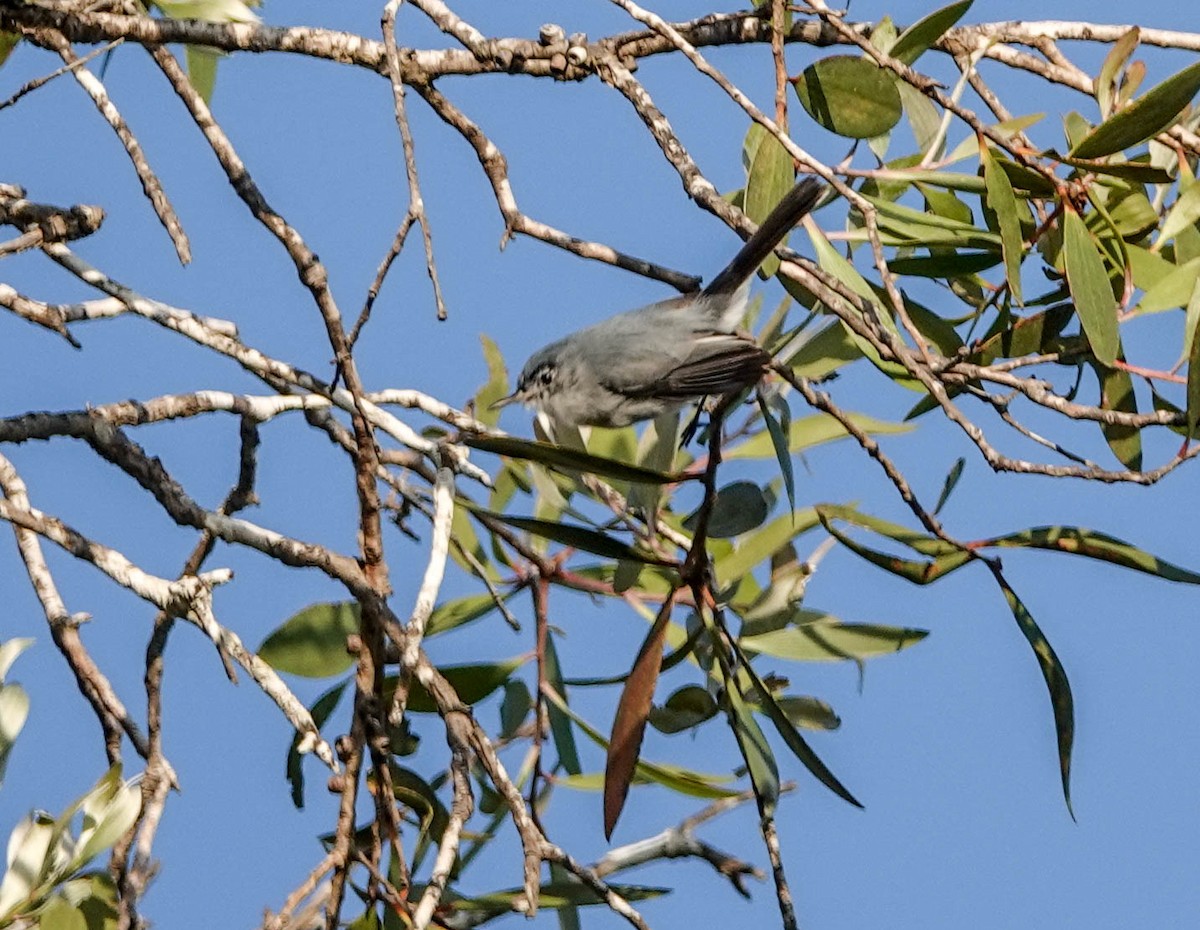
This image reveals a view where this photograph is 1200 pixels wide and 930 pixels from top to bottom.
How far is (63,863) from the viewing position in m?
1.76

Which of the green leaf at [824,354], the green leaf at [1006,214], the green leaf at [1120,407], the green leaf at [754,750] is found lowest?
the green leaf at [754,750]

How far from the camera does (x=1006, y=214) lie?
202 cm

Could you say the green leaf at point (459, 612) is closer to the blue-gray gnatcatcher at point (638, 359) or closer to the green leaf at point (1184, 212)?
the blue-gray gnatcatcher at point (638, 359)

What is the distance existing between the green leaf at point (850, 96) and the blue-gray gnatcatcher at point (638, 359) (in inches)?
15.6

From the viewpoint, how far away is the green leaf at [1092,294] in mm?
1937

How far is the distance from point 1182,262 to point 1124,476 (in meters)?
0.62

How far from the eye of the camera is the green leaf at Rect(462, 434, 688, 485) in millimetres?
1870

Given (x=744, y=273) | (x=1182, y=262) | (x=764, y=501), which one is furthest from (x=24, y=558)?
(x=1182, y=262)

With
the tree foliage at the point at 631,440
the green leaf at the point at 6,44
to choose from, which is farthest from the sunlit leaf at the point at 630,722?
the green leaf at the point at 6,44

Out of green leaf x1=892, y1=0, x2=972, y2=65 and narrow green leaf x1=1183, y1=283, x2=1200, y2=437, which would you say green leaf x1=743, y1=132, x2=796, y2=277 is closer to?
green leaf x1=892, y1=0, x2=972, y2=65

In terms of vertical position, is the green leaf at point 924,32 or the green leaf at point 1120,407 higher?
the green leaf at point 924,32

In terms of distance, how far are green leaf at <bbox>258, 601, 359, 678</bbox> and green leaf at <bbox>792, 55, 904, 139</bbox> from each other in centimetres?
100

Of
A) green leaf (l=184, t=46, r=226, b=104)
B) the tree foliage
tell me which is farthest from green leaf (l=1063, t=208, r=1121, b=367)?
green leaf (l=184, t=46, r=226, b=104)

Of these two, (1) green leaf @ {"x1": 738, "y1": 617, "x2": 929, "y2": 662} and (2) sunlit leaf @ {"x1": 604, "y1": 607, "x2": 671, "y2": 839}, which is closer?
(2) sunlit leaf @ {"x1": 604, "y1": 607, "x2": 671, "y2": 839}
